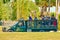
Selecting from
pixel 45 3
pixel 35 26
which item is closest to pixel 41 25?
pixel 35 26

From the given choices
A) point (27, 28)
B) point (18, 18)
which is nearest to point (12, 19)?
point (18, 18)

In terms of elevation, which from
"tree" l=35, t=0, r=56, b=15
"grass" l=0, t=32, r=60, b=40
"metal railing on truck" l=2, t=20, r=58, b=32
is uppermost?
"tree" l=35, t=0, r=56, b=15

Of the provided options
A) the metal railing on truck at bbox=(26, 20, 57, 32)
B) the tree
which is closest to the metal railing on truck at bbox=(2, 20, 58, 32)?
the metal railing on truck at bbox=(26, 20, 57, 32)

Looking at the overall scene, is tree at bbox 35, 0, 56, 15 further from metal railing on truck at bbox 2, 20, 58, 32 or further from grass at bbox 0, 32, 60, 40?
grass at bbox 0, 32, 60, 40

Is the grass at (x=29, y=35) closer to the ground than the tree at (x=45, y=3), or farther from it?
closer to the ground

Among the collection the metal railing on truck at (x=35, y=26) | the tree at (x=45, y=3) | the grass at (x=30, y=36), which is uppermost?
the tree at (x=45, y=3)

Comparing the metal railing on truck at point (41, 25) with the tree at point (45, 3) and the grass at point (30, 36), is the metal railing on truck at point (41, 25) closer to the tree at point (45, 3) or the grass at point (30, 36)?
the grass at point (30, 36)

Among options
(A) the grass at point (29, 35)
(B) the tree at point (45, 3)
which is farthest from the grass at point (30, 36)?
(B) the tree at point (45, 3)

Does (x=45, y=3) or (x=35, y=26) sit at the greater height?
(x=45, y=3)

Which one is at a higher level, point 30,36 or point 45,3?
point 45,3

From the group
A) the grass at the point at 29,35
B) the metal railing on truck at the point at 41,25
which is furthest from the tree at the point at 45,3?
the grass at the point at 29,35

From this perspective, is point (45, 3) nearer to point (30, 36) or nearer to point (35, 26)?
point (35, 26)

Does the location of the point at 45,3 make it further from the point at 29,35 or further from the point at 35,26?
the point at 29,35

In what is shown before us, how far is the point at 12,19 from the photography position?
A: 1.44 meters
